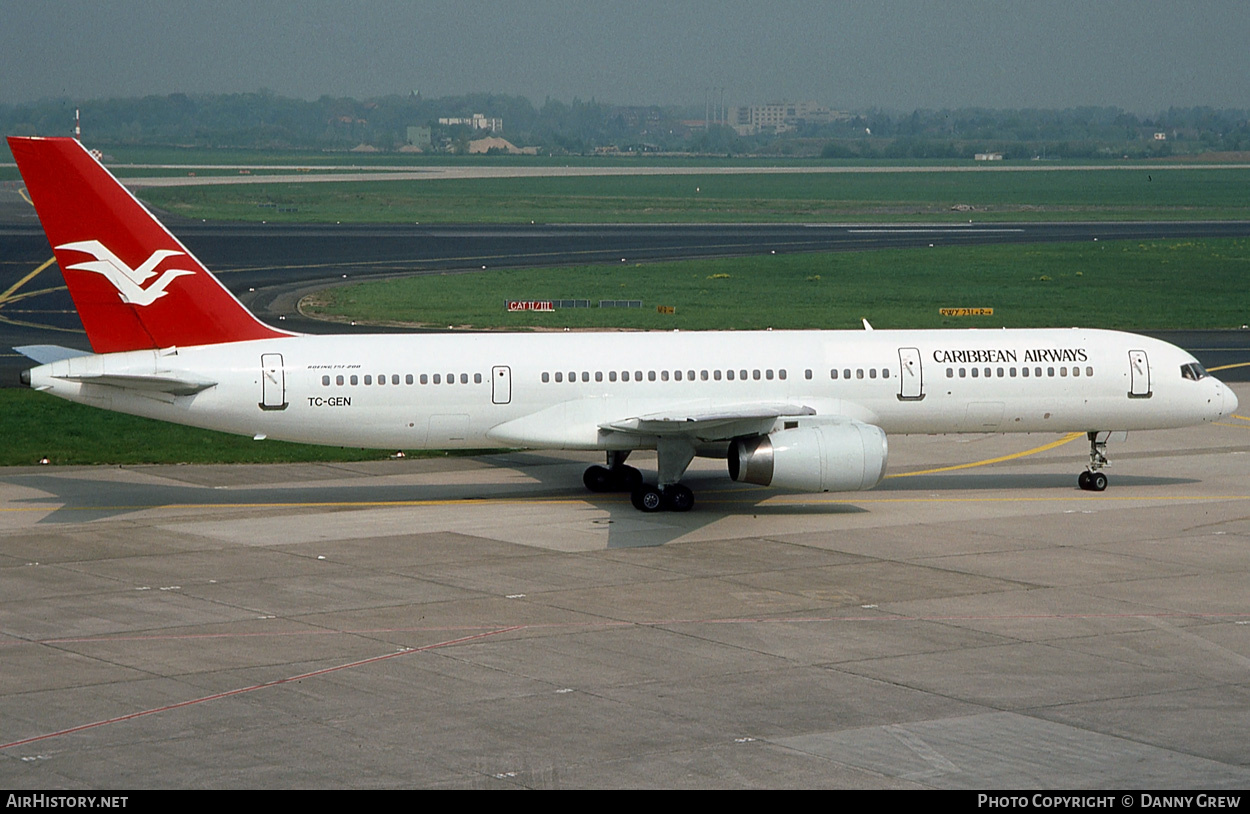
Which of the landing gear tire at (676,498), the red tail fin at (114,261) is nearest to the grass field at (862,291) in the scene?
the landing gear tire at (676,498)

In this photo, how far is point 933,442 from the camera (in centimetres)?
4819

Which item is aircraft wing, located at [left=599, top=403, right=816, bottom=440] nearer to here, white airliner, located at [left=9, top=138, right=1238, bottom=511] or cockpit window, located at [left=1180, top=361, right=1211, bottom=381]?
white airliner, located at [left=9, top=138, right=1238, bottom=511]

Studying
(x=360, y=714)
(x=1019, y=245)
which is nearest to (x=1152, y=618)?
(x=360, y=714)

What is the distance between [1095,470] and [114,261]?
2505cm

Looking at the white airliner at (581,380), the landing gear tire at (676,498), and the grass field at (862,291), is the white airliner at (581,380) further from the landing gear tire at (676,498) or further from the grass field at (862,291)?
the grass field at (862,291)

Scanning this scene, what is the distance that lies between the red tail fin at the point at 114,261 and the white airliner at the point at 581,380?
46 mm

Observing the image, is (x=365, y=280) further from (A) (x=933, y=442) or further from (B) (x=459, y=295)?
(A) (x=933, y=442)

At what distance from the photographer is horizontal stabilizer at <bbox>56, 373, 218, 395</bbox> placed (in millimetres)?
34500

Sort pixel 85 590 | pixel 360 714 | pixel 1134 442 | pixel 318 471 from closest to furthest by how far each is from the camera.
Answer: pixel 360 714 < pixel 85 590 < pixel 318 471 < pixel 1134 442

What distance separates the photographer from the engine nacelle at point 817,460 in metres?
34.6

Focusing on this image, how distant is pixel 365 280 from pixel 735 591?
221 ft

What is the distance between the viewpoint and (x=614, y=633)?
26.0 m

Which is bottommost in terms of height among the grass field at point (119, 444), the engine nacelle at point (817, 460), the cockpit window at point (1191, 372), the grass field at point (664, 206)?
the grass field at point (119, 444)

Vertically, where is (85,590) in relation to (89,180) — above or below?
below
